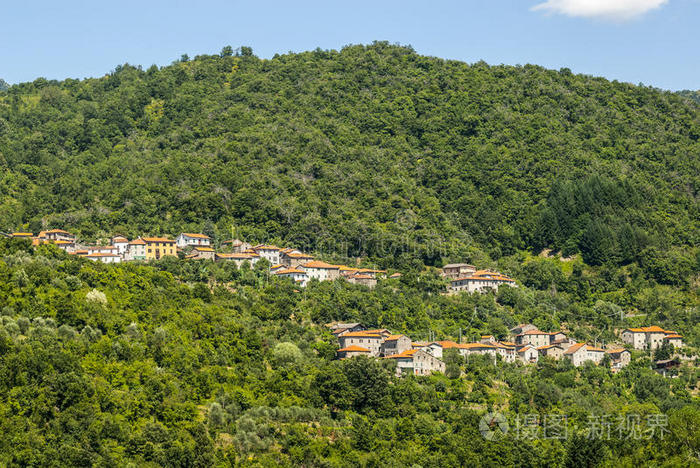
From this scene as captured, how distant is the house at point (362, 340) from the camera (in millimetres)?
83938

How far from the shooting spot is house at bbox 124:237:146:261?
97.9 metres

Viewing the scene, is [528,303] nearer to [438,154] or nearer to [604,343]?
[604,343]

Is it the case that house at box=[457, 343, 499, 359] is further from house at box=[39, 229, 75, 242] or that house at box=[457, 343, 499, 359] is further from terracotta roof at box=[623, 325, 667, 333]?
house at box=[39, 229, 75, 242]

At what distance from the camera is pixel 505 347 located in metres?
88.8

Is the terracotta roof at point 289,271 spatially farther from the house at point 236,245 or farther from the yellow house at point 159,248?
the yellow house at point 159,248

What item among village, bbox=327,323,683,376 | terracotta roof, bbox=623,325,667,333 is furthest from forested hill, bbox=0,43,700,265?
village, bbox=327,323,683,376

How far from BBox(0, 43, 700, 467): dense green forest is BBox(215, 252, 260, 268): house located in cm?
330

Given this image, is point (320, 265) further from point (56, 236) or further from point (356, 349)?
point (56, 236)

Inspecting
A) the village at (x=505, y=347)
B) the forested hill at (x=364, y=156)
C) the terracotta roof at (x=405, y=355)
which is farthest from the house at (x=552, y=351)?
the forested hill at (x=364, y=156)

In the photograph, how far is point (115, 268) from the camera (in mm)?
84312

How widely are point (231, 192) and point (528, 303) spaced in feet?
123

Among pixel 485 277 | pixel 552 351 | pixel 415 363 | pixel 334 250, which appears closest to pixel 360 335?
pixel 415 363

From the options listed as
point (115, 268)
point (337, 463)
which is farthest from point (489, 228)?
point (337, 463)

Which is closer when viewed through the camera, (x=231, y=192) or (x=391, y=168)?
(x=231, y=192)
